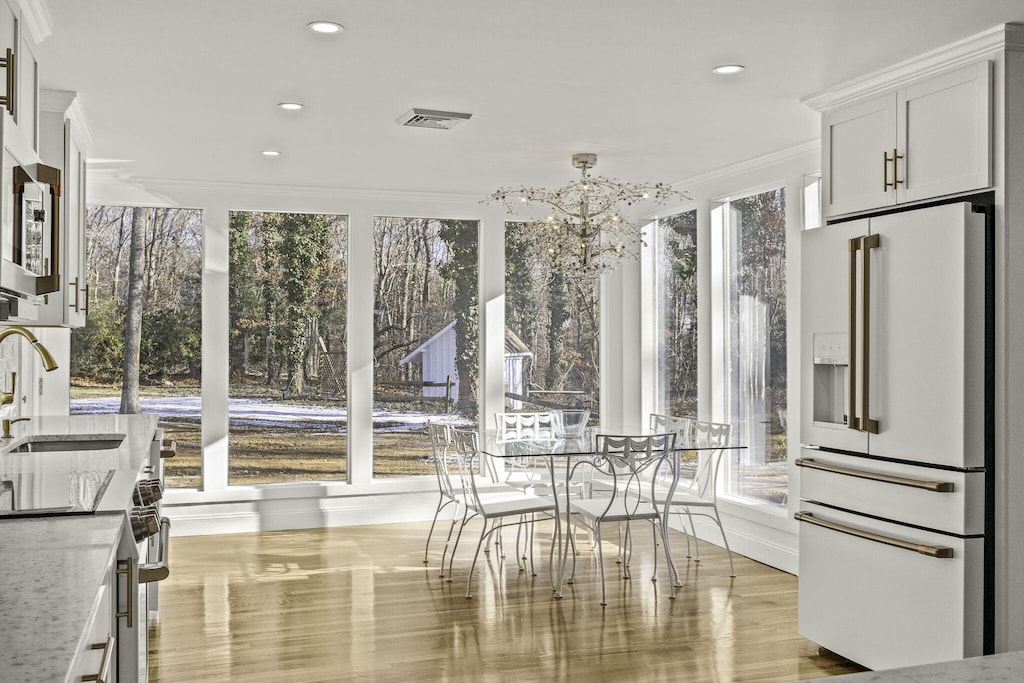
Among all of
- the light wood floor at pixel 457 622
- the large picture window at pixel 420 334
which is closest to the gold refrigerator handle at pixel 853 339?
the light wood floor at pixel 457 622

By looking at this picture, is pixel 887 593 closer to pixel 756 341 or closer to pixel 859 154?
pixel 859 154

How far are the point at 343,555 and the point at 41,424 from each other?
2130mm

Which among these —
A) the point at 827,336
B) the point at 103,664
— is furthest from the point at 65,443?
the point at 827,336

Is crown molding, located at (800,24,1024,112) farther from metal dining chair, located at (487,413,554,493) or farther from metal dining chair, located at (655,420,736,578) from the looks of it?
metal dining chair, located at (487,413,554,493)

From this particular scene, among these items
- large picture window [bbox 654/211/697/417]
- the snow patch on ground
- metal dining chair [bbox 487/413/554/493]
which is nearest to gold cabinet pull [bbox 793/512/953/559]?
metal dining chair [bbox 487/413/554/493]

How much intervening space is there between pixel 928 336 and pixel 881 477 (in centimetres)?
60

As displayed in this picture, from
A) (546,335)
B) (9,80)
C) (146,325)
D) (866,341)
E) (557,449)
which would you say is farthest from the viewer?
(546,335)

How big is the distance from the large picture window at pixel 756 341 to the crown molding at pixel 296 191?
2123 millimetres

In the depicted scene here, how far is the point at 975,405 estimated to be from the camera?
334 centimetres

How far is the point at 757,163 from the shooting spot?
577cm

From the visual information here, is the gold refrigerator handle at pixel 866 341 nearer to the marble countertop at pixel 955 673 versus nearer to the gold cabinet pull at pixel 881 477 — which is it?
the gold cabinet pull at pixel 881 477

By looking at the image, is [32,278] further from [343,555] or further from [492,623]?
[343,555]

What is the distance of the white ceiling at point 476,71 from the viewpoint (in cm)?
315

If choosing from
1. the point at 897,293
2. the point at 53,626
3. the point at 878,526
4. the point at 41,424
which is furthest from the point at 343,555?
the point at 53,626
